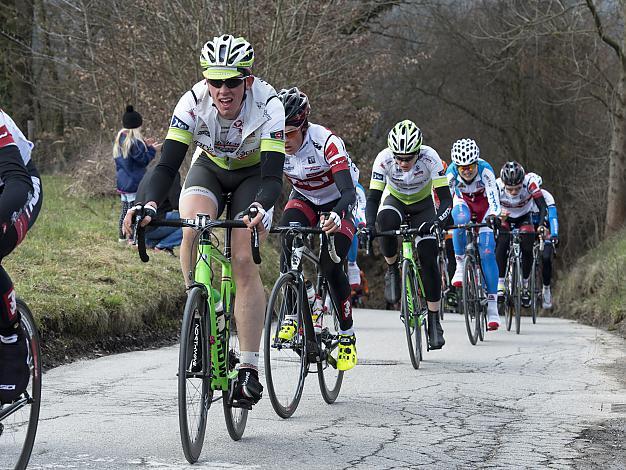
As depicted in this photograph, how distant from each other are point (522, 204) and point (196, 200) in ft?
36.0

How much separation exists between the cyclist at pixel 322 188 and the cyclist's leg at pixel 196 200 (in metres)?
1.05

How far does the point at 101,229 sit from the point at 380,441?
1060cm

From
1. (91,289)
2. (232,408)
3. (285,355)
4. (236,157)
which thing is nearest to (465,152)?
(91,289)

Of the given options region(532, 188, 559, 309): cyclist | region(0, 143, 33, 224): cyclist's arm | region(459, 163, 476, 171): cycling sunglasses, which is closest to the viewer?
region(0, 143, 33, 224): cyclist's arm

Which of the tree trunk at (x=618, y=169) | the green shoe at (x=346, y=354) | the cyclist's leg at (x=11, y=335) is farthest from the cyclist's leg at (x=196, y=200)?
the tree trunk at (x=618, y=169)

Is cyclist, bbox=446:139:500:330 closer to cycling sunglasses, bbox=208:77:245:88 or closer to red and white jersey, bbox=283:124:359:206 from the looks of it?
red and white jersey, bbox=283:124:359:206

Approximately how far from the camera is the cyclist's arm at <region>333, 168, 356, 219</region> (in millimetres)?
8109

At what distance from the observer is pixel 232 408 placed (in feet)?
21.3

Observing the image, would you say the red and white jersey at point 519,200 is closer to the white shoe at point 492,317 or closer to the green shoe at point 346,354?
the white shoe at point 492,317

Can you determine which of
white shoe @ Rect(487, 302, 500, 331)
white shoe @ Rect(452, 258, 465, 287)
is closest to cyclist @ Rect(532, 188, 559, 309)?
white shoe @ Rect(487, 302, 500, 331)

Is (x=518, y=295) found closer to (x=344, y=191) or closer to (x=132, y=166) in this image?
(x=132, y=166)

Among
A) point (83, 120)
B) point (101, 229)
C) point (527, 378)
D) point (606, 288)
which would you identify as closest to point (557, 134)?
point (83, 120)

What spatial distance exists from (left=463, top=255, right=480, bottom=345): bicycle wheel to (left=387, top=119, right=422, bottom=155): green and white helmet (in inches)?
99.0

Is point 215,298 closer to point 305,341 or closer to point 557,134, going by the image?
point 305,341
